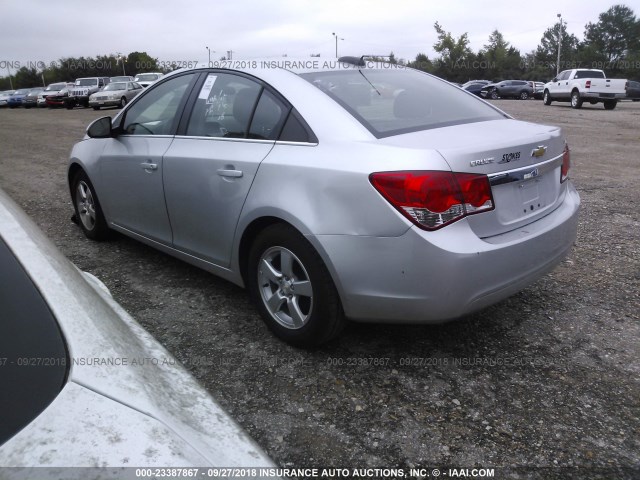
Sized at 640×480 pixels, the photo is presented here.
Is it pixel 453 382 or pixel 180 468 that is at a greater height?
pixel 180 468

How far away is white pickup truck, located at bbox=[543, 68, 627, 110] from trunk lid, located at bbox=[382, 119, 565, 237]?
23.7 metres

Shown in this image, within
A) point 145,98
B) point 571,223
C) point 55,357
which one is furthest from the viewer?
point 145,98

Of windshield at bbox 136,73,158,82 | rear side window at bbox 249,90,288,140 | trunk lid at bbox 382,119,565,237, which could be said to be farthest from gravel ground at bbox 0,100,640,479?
windshield at bbox 136,73,158,82

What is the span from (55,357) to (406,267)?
1555 mm

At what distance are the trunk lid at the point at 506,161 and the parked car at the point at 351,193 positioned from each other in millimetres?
10

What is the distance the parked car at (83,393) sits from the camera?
3.68ft

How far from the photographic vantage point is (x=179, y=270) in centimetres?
433

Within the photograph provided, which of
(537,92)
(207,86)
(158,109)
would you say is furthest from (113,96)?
(537,92)

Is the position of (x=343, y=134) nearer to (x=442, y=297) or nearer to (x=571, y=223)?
(x=442, y=297)

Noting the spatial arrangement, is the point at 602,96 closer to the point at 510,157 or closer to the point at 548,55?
the point at 510,157

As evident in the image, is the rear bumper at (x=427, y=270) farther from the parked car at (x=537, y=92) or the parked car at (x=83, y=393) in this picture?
the parked car at (x=537, y=92)

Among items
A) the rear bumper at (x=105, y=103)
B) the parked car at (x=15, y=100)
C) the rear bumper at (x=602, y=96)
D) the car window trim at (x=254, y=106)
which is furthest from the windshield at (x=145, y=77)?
the car window trim at (x=254, y=106)

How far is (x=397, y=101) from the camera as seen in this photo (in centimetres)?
325

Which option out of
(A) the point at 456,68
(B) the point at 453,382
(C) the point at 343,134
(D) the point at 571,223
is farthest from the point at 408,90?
(A) the point at 456,68
